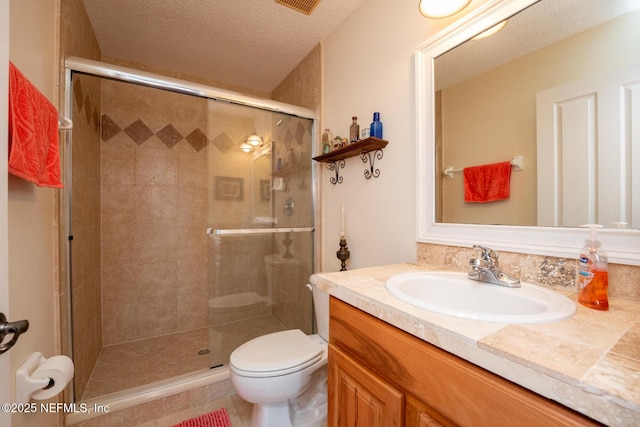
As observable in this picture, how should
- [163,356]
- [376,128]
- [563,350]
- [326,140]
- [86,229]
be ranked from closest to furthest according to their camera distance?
[563,350], [376,128], [86,229], [326,140], [163,356]

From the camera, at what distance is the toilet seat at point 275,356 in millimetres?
1141

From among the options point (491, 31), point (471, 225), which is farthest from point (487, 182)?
point (491, 31)

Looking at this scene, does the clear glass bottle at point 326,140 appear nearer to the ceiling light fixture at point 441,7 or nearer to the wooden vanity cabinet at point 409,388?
the ceiling light fixture at point 441,7

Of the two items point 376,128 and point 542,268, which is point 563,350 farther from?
point 376,128

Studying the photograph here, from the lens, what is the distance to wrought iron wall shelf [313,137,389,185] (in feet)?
4.46

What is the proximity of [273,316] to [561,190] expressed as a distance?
76.7 inches

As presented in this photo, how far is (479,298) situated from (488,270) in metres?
0.10

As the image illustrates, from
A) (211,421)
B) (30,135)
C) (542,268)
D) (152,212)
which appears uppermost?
(30,135)

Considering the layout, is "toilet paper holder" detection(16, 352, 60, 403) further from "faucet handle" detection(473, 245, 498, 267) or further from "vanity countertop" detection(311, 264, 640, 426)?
"faucet handle" detection(473, 245, 498, 267)

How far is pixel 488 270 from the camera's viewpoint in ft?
2.78

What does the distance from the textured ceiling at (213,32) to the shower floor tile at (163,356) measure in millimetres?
2142

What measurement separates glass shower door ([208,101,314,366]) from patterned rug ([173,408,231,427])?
0.31 m

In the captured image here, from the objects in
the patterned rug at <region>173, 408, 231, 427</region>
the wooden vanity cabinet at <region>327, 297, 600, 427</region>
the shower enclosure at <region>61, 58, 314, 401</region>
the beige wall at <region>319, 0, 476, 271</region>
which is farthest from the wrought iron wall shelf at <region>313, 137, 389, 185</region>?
the patterned rug at <region>173, 408, 231, 427</region>

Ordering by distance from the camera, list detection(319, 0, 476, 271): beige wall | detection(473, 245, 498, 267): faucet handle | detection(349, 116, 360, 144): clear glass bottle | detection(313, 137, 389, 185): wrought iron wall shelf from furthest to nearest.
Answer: detection(349, 116, 360, 144): clear glass bottle < detection(313, 137, 389, 185): wrought iron wall shelf < detection(319, 0, 476, 271): beige wall < detection(473, 245, 498, 267): faucet handle
